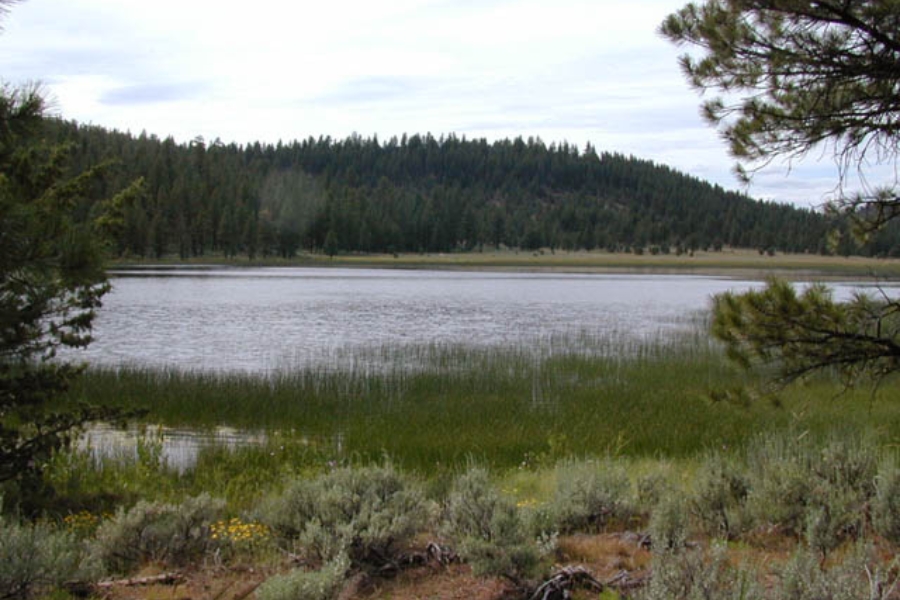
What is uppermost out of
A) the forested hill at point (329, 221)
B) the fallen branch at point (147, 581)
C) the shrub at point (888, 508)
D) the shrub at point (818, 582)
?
the forested hill at point (329, 221)

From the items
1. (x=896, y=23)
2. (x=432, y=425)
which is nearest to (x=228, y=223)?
(x=432, y=425)

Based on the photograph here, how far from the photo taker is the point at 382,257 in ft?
437

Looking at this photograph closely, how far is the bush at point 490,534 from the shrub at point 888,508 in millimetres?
2385

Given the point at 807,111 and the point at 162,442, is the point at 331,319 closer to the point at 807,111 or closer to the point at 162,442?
the point at 162,442

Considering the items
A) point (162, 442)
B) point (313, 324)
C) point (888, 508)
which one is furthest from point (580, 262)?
point (888, 508)

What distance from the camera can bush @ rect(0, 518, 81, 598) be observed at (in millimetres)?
4375

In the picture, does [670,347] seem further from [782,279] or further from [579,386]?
[782,279]

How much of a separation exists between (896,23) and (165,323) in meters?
28.5

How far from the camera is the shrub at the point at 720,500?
19.1 feet

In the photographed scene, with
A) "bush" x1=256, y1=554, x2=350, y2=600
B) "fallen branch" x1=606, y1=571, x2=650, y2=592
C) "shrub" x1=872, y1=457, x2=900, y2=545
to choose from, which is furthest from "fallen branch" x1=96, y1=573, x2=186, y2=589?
"shrub" x1=872, y1=457, x2=900, y2=545

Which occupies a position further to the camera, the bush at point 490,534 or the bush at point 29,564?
the bush at point 490,534

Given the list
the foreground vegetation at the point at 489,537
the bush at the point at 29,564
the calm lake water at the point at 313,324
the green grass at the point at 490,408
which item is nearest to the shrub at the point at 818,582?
Result: the foreground vegetation at the point at 489,537

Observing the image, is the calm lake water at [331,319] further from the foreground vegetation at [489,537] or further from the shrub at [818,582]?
the shrub at [818,582]

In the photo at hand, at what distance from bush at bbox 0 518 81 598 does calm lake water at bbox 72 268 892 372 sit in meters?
11.1
